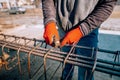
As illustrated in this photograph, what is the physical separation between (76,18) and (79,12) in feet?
0.30

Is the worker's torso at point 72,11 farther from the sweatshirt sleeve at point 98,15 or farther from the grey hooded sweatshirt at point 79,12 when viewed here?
the sweatshirt sleeve at point 98,15

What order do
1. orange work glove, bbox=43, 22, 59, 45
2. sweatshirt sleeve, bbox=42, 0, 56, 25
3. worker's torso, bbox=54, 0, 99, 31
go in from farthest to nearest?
sweatshirt sleeve, bbox=42, 0, 56, 25
worker's torso, bbox=54, 0, 99, 31
orange work glove, bbox=43, 22, 59, 45

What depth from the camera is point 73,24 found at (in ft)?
6.56

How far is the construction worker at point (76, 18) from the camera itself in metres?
1.72

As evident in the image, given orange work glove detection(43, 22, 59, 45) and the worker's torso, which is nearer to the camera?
orange work glove detection(43, 22, 59, 45)

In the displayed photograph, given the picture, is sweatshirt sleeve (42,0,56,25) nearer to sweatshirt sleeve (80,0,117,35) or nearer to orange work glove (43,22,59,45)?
orange work glove (43,22,59,45)

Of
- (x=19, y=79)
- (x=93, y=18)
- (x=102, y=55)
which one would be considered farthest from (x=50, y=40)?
(x=102, y=55)

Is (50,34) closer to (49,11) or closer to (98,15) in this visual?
(49,11)

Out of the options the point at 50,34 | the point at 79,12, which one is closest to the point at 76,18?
the point at 79,12

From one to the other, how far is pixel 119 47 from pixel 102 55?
87 centimetres

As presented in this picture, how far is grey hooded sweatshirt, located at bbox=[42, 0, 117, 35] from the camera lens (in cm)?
175

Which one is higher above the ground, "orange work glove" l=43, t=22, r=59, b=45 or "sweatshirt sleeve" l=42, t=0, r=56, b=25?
"sweatshirt sleeve" l=42, t=0, r=56, b=25

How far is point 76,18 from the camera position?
1.95 metres

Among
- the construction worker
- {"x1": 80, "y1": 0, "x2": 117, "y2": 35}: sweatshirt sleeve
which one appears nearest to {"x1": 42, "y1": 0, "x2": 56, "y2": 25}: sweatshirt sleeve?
the construction worker
